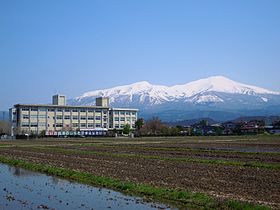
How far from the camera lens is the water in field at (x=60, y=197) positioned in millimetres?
14117

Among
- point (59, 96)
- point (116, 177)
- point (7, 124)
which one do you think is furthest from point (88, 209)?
point (59, 96)

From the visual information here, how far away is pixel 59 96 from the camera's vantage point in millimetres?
199250

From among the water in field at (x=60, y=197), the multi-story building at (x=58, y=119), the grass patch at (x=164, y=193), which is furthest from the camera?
the multi-story building at (x=58, y=119)

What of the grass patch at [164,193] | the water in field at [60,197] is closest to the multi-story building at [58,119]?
the grass patch at [164,193]

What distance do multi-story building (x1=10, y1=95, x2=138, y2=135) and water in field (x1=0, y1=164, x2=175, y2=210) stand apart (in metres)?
144

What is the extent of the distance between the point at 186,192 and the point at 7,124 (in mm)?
172740

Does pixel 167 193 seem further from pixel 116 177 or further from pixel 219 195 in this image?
pixel 116 177

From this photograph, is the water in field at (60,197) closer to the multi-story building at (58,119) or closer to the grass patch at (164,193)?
the grass patch at (164,193)

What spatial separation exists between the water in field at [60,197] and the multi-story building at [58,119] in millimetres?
143831

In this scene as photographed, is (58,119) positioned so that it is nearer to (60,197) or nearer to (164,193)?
(60,197)

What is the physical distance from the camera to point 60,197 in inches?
634

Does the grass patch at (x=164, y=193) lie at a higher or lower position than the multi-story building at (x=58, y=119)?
lower

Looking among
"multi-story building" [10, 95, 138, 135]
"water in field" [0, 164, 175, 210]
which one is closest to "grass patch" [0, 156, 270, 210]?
"water in field" [0, 164, 175, 210]

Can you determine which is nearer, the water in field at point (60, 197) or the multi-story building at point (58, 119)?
the water in field at point (60, 197)
